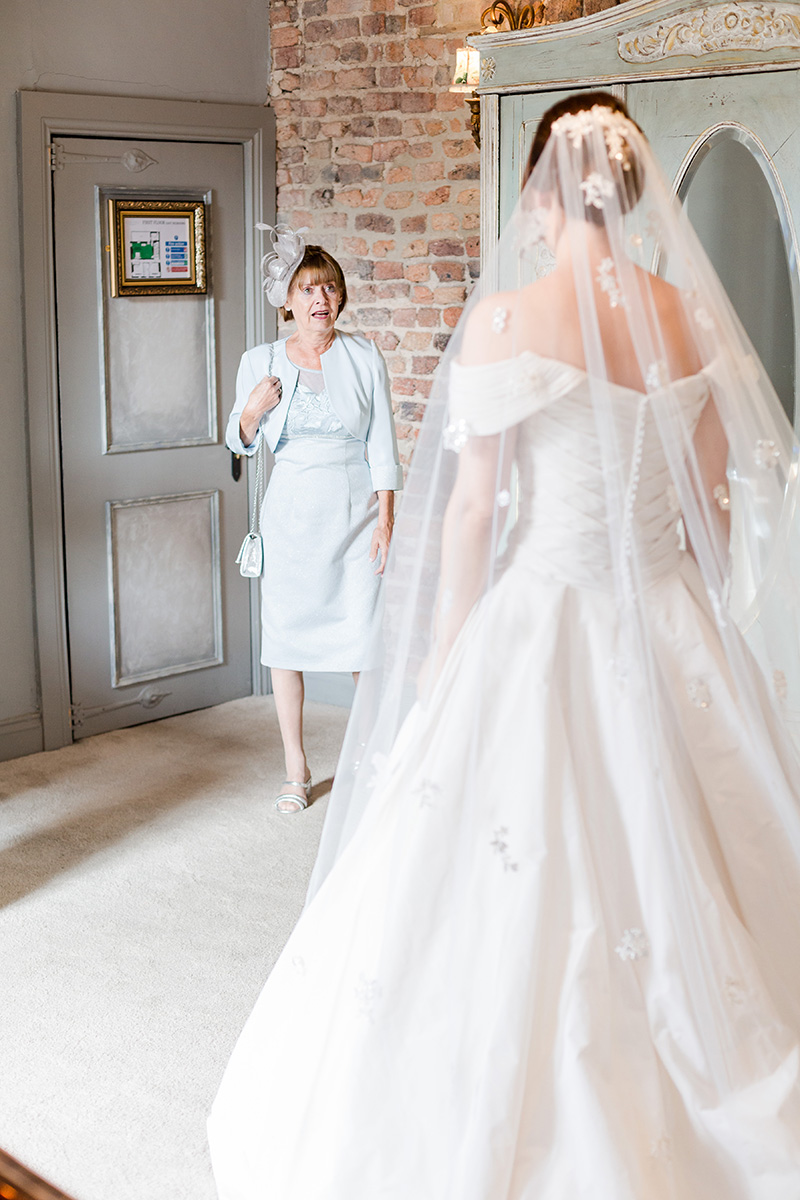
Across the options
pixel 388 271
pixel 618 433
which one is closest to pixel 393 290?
pixel 388 271

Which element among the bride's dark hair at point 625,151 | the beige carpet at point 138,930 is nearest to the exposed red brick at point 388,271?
the beige carpet at point 138,930

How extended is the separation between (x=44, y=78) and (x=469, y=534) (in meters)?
3.01

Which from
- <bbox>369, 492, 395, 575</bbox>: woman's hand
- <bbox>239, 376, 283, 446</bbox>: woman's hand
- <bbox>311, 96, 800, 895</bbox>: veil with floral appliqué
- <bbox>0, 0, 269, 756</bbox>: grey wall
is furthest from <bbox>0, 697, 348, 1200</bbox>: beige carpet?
<bbox>239, 376, 283, 446</bbox>: woman's hand

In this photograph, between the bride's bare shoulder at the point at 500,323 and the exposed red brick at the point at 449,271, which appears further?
the exposed red brick at the point at 449,271

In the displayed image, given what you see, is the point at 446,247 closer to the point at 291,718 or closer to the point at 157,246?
the point at 157,246

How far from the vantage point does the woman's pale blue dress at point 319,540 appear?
3.84 m

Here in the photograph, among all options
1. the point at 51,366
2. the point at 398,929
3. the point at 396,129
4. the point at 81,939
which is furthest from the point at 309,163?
the point at 398,929

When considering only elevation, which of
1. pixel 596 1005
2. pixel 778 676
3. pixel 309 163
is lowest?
pixel 596 1005

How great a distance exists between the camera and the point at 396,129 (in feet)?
14.8

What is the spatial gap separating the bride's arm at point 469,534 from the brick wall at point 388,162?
2.51 meters

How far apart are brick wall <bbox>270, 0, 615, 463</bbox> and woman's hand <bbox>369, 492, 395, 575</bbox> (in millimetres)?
850

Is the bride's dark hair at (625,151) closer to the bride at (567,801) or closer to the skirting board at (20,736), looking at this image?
the bride at (567,801)

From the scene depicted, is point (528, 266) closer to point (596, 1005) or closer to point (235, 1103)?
point (596, 1005)

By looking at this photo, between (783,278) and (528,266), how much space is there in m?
1.57
